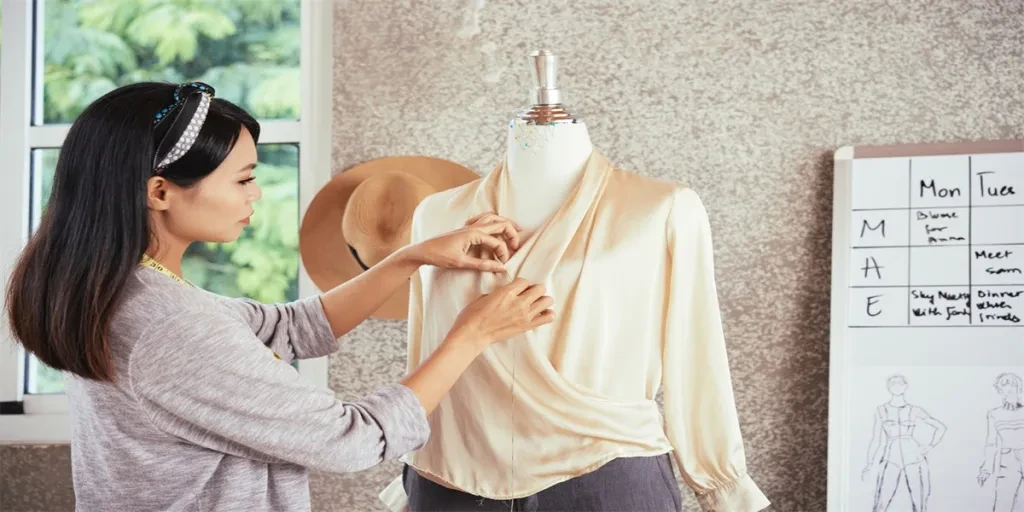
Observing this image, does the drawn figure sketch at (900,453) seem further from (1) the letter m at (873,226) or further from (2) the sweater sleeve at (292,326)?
(2) the sweater sleeve at (292,326)

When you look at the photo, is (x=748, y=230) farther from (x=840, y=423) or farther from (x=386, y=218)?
(x=386, y=218)

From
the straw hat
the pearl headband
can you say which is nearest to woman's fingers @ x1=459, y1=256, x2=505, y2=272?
the pearl headband

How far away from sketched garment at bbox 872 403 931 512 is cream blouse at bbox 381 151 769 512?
3.02 feet

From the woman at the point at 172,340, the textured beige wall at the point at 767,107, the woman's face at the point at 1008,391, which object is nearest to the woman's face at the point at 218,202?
the woman at the point at 172,340

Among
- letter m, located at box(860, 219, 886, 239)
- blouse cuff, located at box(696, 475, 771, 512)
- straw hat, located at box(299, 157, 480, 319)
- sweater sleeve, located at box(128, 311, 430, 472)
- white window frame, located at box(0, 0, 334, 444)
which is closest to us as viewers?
sweater sleeve, located at box(128, 311, 430, 472)

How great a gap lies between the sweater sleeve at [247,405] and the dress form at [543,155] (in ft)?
1.13

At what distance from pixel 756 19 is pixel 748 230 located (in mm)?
535

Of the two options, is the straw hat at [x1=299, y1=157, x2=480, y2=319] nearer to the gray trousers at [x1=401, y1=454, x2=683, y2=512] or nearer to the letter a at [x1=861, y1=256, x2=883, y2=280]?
the letter a at [x1=861, y1=256, x2=883, y2=280]

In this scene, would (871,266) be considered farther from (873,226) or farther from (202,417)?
(202,417)

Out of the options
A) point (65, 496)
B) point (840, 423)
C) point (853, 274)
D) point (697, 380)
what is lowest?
point (65, 496)

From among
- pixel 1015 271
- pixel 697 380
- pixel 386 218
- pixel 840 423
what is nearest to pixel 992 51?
pixel 1015 271

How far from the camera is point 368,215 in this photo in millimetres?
2340

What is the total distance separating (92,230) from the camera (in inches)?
48.3

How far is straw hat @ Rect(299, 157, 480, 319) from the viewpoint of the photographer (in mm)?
2338
